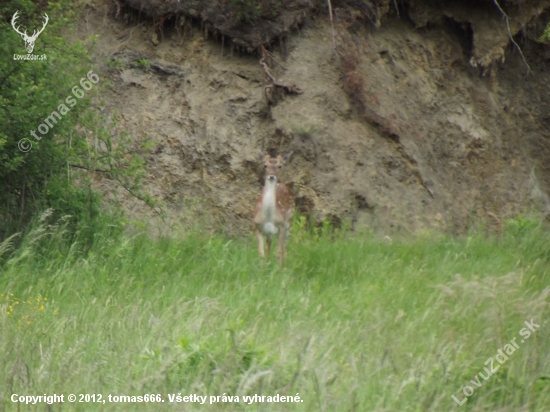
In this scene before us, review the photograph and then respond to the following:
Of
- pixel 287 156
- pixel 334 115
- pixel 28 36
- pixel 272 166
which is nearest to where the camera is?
pixel 28 36

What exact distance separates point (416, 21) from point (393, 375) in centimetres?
1010

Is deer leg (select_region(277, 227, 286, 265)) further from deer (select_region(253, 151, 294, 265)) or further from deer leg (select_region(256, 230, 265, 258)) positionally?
deer leg (select_region(256, 230, 265, 258))

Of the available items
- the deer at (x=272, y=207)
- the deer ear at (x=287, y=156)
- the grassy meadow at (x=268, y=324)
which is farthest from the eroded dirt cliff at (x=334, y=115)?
the grassy meadow at (x=268, y=324)

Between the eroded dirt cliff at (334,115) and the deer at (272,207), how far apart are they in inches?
31.0

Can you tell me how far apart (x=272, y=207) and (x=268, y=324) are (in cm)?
509

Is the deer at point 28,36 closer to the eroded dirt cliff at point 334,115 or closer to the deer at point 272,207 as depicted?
the eroded dirt cliff at point 334,115

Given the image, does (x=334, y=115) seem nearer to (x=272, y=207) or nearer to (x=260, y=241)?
(x=272, y=207)

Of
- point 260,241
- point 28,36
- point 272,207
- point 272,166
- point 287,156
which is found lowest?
point 260,241

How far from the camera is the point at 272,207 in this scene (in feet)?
42.2

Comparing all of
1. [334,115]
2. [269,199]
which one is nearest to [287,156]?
[269,199]

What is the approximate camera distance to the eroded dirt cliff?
13906 mm

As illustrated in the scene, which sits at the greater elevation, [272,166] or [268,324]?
[272,166]

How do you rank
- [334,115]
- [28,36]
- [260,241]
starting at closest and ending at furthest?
[28,36], [260,241], [334,115]

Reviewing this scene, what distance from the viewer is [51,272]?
367 inches
